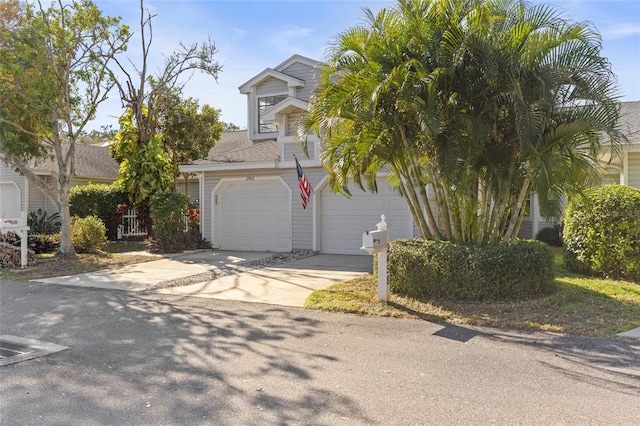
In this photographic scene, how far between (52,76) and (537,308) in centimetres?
1252

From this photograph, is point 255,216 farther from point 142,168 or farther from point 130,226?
point 130,226

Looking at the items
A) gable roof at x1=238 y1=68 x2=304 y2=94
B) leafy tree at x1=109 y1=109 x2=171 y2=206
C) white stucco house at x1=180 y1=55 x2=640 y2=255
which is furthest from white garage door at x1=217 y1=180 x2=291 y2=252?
gable roof at x1=238 y1=68 x2=304 y2=94

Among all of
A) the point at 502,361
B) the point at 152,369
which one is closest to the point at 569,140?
the point at 502,361

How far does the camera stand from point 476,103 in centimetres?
747

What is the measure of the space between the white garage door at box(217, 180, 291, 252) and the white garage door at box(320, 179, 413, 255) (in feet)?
3.98

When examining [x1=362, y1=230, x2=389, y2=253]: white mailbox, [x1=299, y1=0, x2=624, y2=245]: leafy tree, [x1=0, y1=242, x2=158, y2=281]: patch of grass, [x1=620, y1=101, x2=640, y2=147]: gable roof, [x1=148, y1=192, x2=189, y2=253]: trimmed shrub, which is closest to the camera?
[x1=299, y1=0, x2=624, y2=245]: leafy tree

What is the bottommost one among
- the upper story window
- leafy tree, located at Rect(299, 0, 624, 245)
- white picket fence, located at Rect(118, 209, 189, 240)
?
white picket fence, located at Rect(118, 209, 189, 240)

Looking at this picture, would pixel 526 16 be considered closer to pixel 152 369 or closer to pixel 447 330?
pixel 447 330

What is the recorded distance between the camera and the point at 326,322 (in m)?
6.65

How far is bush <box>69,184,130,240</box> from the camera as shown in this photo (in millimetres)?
18953

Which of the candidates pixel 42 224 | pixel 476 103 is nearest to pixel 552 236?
pixel 476 103

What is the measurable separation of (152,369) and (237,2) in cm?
822

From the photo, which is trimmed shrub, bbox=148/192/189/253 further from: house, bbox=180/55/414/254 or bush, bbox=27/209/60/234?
bush, bbox=27/209/60/234

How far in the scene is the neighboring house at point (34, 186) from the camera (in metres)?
20.4
